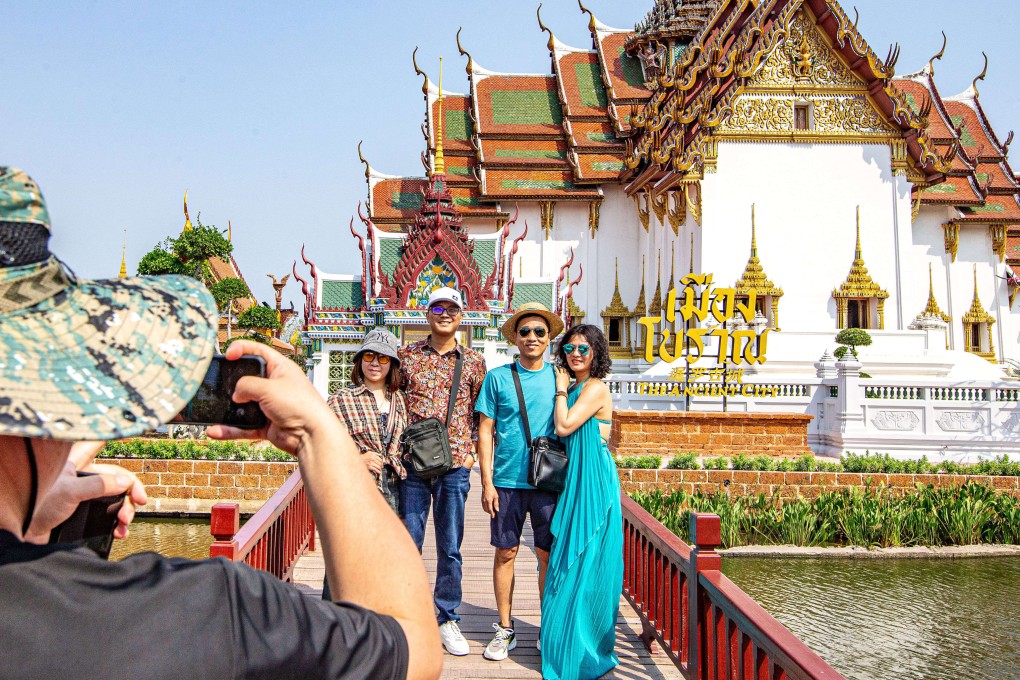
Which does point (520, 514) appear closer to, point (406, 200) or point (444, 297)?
point (444, 297)

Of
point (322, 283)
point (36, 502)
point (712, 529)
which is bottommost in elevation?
point (712, 529)

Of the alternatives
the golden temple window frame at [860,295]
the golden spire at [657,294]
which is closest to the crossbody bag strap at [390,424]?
the golden temple window frame at [860,295]

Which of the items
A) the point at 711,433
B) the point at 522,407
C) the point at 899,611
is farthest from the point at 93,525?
the point at 711,433

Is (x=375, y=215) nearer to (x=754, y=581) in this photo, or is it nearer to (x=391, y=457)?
(x=754, y=581)

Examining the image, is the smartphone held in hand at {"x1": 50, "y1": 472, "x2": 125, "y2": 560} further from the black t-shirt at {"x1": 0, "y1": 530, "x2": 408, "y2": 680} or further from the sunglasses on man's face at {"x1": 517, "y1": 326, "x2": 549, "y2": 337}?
the sunglasses on man's face at {"x1": 517, "y1": 326, "x2": 549, "y2": 337}

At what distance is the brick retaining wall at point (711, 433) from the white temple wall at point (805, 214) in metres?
7.75

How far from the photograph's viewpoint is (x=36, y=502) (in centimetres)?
86

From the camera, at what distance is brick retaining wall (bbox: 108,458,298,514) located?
9.86 metres

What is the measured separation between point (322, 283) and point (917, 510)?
8894 mm

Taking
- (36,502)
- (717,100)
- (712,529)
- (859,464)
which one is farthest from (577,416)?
(717,100)

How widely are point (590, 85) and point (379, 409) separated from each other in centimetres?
2279

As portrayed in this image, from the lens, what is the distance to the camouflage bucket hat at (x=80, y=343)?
0.76m

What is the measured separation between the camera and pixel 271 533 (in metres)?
4.26

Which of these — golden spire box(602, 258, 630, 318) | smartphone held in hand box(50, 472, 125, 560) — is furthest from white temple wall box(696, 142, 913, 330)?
smartphone held in hand box(50, 472, 125, 560)
